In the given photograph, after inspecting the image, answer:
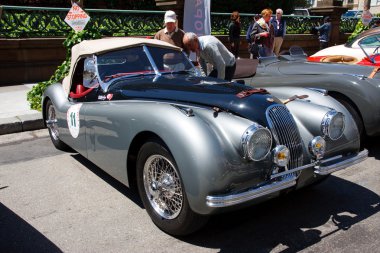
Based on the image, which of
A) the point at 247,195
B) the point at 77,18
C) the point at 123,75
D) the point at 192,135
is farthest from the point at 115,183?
the point at 77,18

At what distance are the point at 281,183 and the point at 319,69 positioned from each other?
3275mm

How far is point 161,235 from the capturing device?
10.9ft

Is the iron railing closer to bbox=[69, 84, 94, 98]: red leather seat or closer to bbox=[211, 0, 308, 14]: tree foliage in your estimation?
bbox=[69, 84, 94, 98]: red leather seat

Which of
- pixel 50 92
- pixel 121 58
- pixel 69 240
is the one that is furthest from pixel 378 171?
pixel 50 92

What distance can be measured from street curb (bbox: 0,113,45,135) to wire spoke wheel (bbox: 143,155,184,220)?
3.94 meters

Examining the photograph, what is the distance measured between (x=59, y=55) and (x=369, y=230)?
350 inches

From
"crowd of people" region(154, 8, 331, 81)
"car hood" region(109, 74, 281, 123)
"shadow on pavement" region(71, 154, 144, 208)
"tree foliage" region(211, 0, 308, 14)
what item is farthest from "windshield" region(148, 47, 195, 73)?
"tree foliage" region(211, 0, 308, 14)

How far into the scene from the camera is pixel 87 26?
8234 millimetres

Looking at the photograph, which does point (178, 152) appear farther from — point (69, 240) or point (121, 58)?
point (121, 58)

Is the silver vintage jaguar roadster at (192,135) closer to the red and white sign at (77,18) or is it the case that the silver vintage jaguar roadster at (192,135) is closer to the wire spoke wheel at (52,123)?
the wire spoke wheel at (52,123)

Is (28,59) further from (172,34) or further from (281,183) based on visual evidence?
(281,183)

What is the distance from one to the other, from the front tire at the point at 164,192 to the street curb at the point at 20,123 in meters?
3.84

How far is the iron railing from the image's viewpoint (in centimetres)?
978

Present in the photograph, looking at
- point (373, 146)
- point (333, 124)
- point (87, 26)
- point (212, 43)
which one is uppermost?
point (87, 26)
